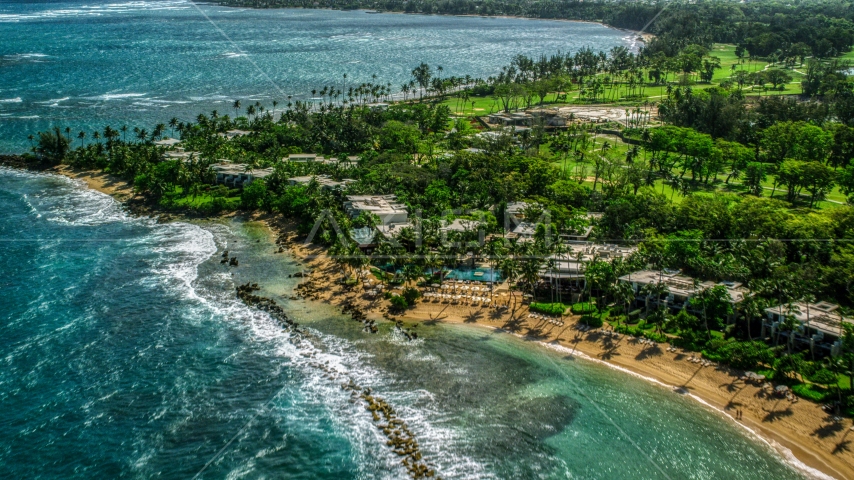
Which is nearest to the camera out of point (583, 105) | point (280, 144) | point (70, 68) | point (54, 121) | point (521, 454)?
point (521, 454)

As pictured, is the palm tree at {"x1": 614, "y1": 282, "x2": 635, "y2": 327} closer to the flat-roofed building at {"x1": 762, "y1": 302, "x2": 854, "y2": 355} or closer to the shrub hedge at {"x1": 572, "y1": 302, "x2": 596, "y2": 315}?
the shrub hedge at {"x1": 572, "y1": 302, "x2": 596, "y2": 315}

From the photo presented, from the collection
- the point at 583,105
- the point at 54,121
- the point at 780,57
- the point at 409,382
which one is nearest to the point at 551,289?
the point at 409,382

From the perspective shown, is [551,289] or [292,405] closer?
[292,405]

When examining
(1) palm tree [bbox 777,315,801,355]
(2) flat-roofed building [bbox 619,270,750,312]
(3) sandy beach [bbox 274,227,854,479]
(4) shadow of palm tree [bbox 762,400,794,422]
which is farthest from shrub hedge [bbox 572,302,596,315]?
(4) shadow of palm tree [bbox 762,400,794,422]

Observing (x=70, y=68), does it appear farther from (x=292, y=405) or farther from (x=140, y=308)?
(x=292, y=405)

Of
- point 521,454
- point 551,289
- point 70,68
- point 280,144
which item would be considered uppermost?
point 70,68

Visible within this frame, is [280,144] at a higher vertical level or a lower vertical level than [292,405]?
higher
